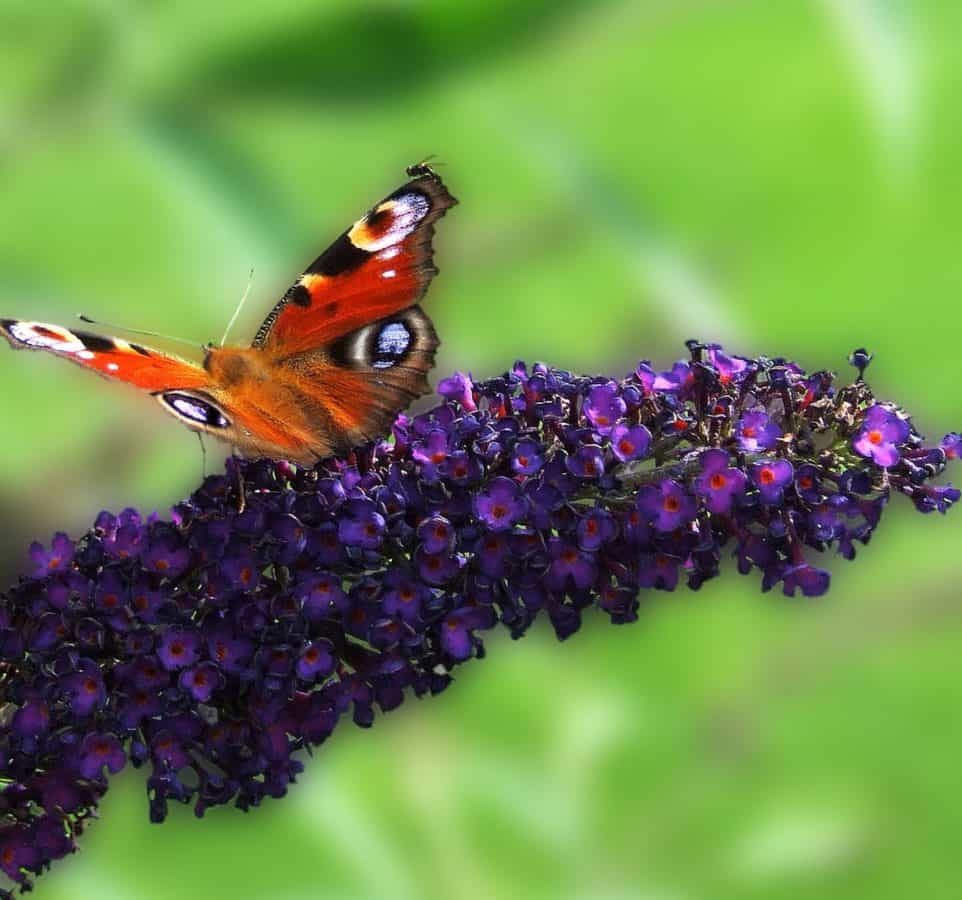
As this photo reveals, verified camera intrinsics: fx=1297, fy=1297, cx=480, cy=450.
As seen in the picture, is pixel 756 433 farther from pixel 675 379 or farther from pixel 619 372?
pixel 619 372

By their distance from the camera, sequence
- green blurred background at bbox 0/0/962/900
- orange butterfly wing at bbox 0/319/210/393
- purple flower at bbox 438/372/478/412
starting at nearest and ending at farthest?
orange butterfly wing at bbox 0/319/210/393 → purple flower at bbox 438/372/478/412 → green blurred background at bbox 0/0/962/900

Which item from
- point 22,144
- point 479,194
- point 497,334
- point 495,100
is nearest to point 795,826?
point 497,334

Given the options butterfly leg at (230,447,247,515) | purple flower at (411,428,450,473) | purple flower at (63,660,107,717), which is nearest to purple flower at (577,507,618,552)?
purple flower at (411,428,450,473)

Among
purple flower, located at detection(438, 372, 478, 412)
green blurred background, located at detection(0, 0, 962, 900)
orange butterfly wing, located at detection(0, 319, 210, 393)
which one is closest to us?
orange butterfly wing, located at detection(0, 319, 210, 393)

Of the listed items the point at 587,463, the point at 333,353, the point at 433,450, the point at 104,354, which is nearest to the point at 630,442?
the point at 587,463

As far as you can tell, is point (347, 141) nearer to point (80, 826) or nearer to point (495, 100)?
point (495, 100)

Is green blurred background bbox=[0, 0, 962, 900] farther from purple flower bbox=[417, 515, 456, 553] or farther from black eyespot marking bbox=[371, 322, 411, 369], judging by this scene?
purple flower bbox=[417, 515, 456, 553]

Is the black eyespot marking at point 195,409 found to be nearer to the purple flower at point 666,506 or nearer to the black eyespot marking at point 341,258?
the black eyespot marking at point 341,258

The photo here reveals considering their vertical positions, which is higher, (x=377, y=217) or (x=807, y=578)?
(x=377, y=217)
